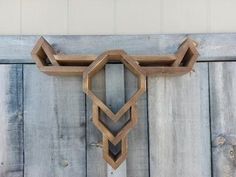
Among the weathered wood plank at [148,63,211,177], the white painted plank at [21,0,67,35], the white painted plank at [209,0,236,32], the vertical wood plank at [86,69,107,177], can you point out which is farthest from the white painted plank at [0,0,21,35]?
the white painted plank at [209,0,236,32]

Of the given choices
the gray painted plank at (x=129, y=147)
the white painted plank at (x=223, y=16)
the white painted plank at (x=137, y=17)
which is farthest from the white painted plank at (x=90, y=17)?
the white painted plank at (x=223, y=16)

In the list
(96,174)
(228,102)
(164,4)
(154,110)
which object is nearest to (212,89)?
(228,102)

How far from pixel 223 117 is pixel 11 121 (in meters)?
0.60

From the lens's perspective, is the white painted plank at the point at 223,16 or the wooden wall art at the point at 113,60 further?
the white painted plank at the point at 223,16

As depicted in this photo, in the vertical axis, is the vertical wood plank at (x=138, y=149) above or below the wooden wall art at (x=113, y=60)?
below

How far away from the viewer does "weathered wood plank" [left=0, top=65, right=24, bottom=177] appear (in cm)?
94

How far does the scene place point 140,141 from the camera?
939mm

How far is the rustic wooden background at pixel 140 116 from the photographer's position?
0.94 metres

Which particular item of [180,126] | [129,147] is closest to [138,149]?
[129,147]

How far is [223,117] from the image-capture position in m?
0.95

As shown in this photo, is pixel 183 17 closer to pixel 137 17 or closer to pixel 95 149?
pixel 137 17

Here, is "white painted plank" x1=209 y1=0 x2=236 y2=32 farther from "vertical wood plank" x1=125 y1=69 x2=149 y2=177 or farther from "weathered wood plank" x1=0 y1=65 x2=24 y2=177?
"weathered wood plank" x1=0 y1=65 x2=24 y2=177

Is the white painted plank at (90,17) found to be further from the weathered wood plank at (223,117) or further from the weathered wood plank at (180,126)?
the weathered wood plank at (223,117)

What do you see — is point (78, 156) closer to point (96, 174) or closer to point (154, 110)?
point (96, 174)
